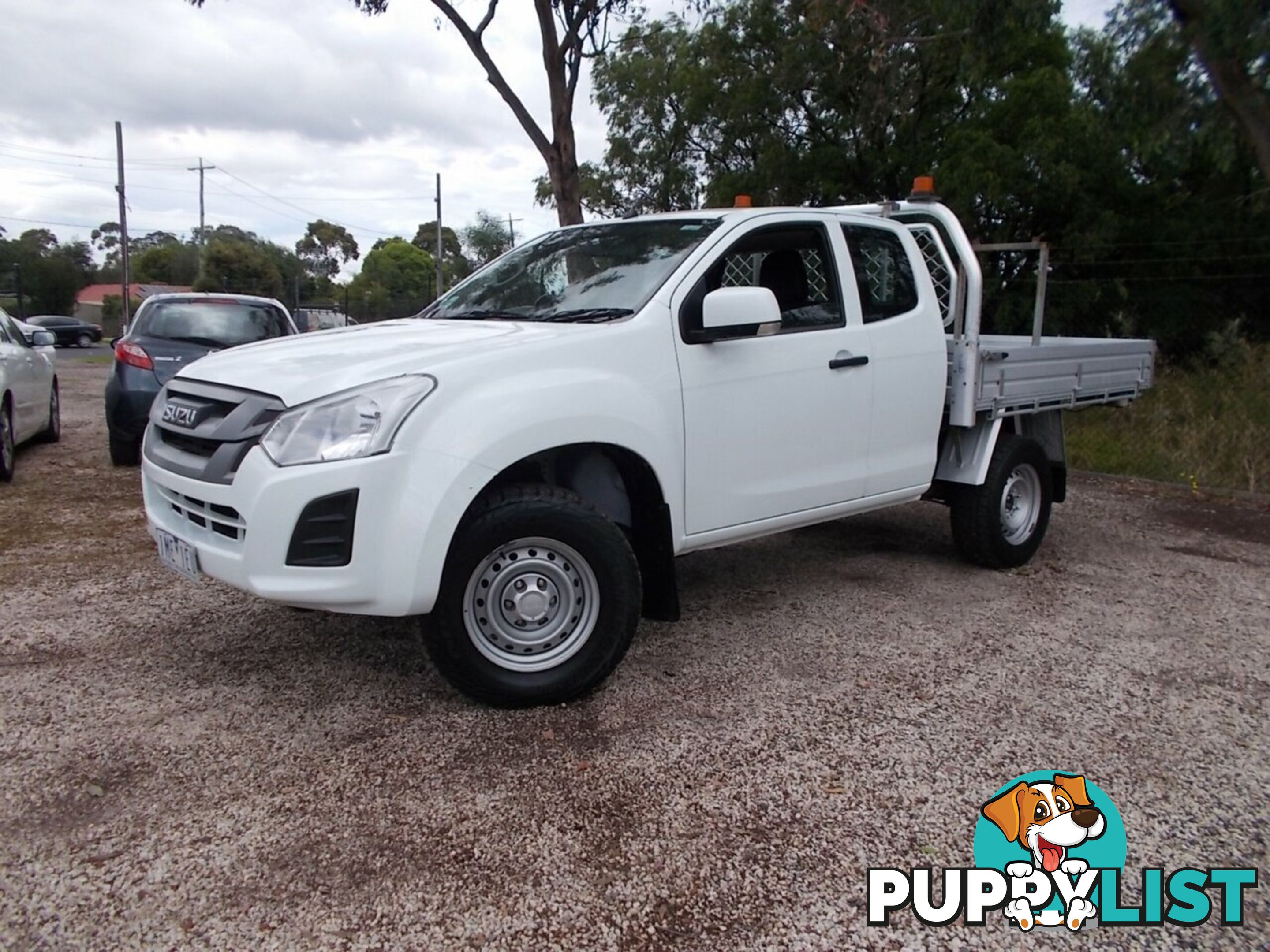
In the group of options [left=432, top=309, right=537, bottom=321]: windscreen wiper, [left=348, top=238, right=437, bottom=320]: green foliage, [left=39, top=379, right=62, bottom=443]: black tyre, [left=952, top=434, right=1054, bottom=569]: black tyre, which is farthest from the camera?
[left=348, top=238, right=437, bottom=320]: green foliage

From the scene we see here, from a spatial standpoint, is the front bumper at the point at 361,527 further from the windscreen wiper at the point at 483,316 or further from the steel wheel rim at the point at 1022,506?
the steel wheel rim at the point at 1022,506

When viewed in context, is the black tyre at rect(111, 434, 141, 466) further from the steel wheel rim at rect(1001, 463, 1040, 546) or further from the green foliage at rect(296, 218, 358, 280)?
the green foliage at rect(296, 218, 358, 280)

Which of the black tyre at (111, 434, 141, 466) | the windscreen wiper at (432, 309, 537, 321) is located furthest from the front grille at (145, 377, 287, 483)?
the black tyre at (111, 434, 141, 466)

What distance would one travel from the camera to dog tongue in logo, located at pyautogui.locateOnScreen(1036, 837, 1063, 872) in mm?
2689

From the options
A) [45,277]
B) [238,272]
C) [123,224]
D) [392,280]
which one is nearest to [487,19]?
[123,224]

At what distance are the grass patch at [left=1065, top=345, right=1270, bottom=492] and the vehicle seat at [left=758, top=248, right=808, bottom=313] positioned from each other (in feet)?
18.0

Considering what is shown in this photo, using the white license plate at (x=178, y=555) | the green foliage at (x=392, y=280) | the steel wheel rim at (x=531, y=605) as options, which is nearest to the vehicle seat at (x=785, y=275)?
the steel wheel rim at (x=531, y=605)

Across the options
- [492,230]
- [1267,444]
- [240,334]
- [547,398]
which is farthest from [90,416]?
[492,230]

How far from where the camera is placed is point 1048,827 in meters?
2.91

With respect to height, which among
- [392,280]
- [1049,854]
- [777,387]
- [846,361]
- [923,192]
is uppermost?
[392,280]

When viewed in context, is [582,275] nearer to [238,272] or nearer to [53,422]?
[53,422]

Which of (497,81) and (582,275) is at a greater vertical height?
(497,81)

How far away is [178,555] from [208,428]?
470 mm

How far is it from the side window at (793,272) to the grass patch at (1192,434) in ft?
17.8
